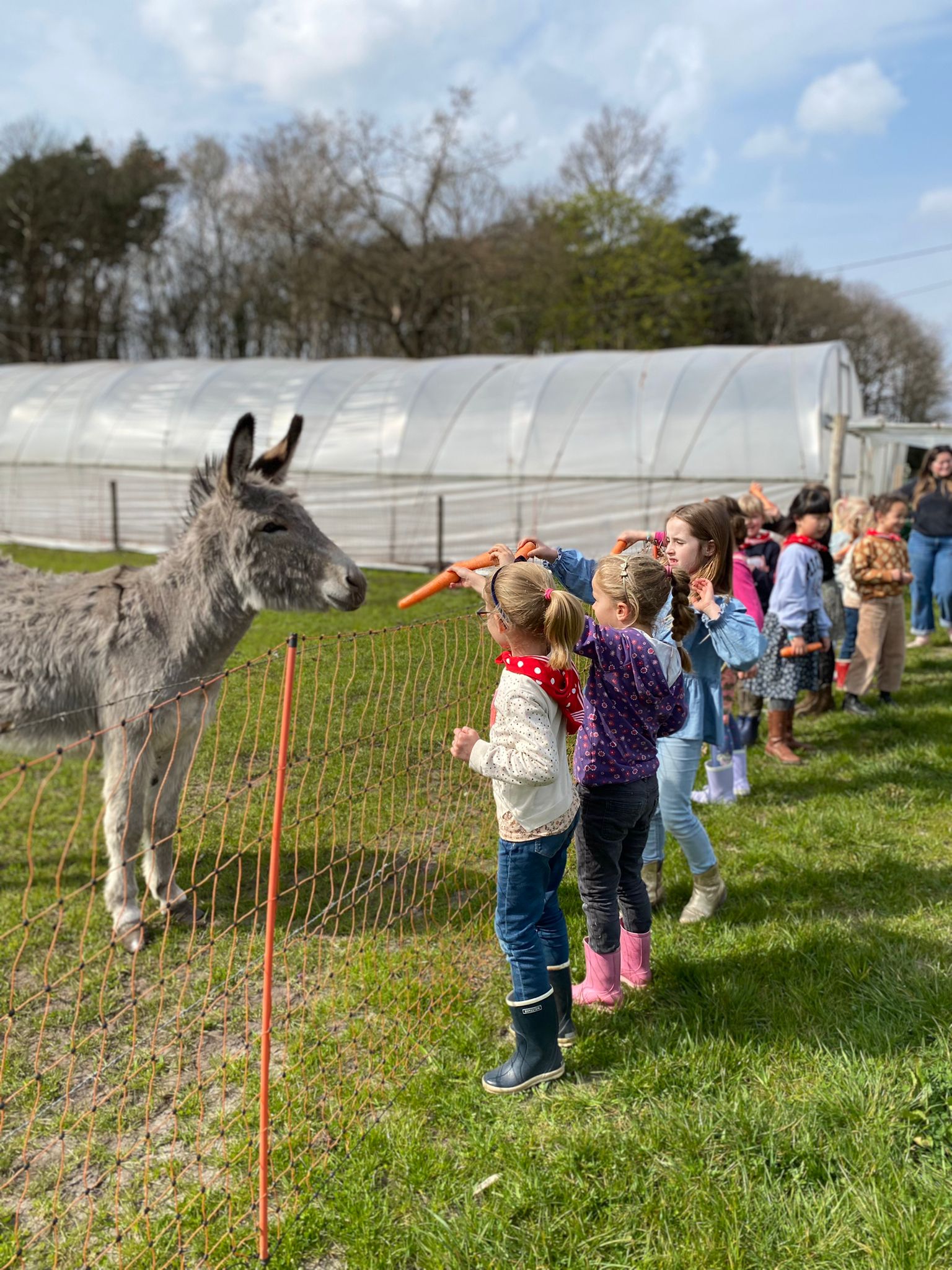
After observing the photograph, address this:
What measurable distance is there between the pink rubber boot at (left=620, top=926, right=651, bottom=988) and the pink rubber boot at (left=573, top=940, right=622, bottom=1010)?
0.10 meters

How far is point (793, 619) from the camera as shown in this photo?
5.72 meters

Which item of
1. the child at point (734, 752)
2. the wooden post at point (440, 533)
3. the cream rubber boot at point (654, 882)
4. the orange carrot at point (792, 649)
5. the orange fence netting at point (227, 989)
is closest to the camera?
the orange fence netting at point (227, 989)

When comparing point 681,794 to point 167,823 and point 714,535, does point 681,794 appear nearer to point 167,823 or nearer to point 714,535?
point 714,535

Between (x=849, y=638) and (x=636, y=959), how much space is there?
5435 millimetres

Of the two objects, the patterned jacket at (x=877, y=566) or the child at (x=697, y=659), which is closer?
the child at (x=697, y=659)

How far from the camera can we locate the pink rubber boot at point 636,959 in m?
3.18

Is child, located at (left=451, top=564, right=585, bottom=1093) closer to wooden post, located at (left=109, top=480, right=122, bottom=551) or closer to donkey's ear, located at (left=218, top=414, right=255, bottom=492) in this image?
donkey's ear, located at (left=218, top=414, right=255, bottom=492)

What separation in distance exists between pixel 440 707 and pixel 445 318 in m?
31.7

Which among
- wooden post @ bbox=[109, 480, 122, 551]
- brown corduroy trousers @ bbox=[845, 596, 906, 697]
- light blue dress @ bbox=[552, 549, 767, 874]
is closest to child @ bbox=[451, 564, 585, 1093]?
light blue dress @ bbox=[552, 549, 767, 874]

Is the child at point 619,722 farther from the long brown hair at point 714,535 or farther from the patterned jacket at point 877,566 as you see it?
the patterned jacket at point 877,566

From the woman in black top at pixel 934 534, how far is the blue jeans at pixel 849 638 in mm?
1212

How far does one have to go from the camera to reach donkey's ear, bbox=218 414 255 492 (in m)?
3.91

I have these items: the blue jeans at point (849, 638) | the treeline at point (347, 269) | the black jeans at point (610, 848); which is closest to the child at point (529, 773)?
the black jeans at point (610, 848)

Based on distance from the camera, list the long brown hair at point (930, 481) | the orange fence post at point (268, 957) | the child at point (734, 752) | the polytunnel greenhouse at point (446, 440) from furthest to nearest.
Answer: the polytunnel greenhouse at point (446, 440) → the long brown hair at point (930, 481) → the child at point (734, 752) → the orange fence post at point (268, 957)
